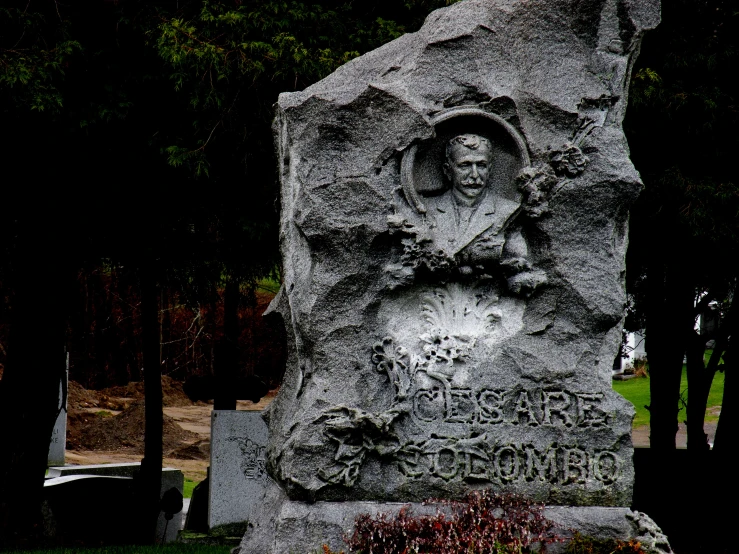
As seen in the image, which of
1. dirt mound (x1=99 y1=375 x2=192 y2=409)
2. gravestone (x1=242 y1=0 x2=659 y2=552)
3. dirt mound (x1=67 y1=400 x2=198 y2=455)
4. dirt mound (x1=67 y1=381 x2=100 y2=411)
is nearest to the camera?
gravestone (x1=242 y1=0 x2=659 y2=552)

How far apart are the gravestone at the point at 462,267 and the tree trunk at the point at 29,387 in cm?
403

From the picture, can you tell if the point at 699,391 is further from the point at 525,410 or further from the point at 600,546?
the point at 600,546

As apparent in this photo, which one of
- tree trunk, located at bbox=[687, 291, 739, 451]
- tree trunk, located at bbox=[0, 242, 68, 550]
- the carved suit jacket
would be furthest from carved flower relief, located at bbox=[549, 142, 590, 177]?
tree trunk, located at bbox=[687, 291, 739, 451]

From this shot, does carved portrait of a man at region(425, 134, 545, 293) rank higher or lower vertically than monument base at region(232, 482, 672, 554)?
higher

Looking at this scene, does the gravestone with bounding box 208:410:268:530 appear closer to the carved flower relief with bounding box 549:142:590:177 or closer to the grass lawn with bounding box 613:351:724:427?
the carved flower relief with bounding box 549:142:590:177

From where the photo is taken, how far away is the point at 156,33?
24.5ft

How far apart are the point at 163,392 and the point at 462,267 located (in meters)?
17.4

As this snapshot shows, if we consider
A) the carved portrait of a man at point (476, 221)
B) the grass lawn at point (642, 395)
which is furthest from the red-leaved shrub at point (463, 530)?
the grass lawn at point (642, 395)

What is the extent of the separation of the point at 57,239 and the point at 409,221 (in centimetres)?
428

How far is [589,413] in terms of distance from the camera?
16.6 feet

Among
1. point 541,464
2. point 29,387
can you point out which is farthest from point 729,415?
A: point 29,387

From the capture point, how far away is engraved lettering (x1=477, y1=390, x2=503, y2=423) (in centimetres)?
501

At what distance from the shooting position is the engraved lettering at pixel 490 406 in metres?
5.01

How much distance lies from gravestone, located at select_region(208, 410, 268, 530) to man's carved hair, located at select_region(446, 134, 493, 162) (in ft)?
15.8
